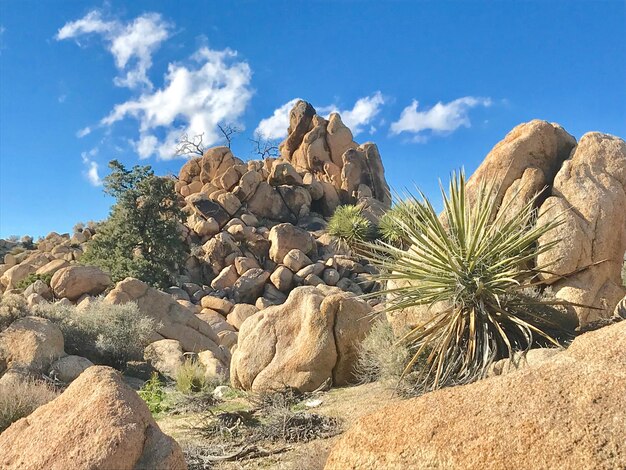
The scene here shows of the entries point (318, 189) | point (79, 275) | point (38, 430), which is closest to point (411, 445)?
point (38, 430)

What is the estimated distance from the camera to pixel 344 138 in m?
51.2

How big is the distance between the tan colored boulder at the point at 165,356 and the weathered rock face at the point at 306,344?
553cm

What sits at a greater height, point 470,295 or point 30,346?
point 30,346

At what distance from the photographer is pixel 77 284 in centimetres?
2262

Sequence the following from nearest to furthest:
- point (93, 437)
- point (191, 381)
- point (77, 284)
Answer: point (93, 437) < point (191, 381) < point (77, 284)

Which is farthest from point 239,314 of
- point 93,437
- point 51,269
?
point 93,437

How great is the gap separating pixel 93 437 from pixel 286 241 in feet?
111

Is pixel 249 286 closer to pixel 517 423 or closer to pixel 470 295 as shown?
pixel 470 295

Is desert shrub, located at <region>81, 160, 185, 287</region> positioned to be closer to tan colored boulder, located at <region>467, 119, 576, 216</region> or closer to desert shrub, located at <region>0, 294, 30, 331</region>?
desert shrub, located at <region>0, 294, 30, 331</region>

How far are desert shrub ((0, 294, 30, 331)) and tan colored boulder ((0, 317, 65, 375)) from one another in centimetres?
44

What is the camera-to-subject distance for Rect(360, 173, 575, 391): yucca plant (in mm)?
6863

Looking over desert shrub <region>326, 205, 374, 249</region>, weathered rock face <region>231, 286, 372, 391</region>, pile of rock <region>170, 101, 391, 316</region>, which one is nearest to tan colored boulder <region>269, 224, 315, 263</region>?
pile of rock <region>170, 101, 391, 316</region>

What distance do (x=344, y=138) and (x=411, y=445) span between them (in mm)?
48967

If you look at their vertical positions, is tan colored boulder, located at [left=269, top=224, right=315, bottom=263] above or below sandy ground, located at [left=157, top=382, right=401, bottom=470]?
above
